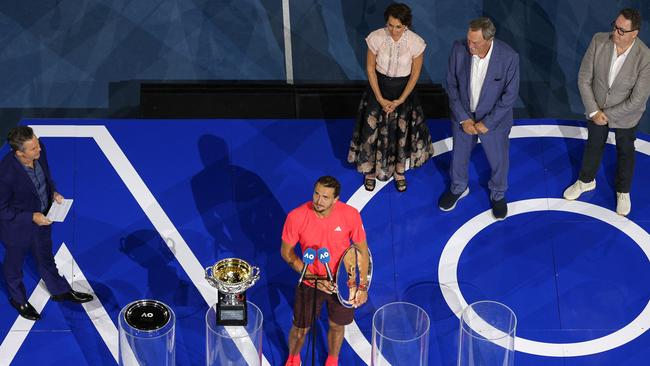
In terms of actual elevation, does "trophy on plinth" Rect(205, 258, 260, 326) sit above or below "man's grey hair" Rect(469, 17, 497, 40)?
below

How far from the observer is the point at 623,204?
9.33m

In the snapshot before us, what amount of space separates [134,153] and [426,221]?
232cm

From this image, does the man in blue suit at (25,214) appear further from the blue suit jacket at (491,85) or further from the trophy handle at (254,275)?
the blue suit jacket at (491,85)

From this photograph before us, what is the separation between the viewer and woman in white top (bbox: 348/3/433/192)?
28.4ft

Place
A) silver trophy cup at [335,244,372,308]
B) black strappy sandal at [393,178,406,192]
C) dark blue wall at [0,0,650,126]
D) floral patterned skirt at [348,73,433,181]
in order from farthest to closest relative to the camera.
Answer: dark blue wall at [0,0,650,126], black strappy sandal at [393,178,406,192], floral patterned skirt at [348,73,433,181], silver trophy cup at [335,244,372,308]

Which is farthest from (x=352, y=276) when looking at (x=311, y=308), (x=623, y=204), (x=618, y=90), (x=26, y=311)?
(x=623, y=204)

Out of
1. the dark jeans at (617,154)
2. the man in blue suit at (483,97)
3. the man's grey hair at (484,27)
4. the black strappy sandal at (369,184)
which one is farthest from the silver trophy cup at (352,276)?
the dark jeans at (617,154)

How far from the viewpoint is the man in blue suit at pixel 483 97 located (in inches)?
333

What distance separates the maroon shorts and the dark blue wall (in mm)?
3041

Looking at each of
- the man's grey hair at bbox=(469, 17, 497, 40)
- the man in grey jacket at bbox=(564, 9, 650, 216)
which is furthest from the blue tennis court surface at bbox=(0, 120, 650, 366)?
the man's grey hair at bbox=(469, 17, 497, 40)

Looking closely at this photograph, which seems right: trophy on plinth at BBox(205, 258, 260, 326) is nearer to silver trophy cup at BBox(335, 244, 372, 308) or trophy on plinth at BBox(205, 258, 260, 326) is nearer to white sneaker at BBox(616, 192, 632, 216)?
silver trophy cup at BBox(335, 244, 372, 308)

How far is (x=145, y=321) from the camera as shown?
784 cm

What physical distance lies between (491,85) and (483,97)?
119mm

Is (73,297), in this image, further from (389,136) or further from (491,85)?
(491,85)
